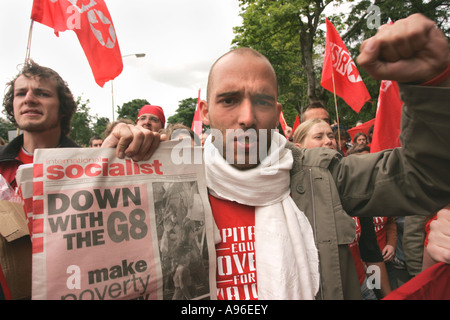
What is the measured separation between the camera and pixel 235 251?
1265 millimetres

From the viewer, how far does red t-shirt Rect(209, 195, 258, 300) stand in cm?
122

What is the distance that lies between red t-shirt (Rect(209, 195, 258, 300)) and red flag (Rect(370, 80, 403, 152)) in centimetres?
324

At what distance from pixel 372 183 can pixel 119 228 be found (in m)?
1.05

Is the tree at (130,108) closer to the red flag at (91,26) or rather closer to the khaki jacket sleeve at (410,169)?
the red flag at (91,26)

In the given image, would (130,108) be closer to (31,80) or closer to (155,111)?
(155,111)

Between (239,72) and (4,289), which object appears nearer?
(4,289)

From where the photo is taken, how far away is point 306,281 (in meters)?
1.24

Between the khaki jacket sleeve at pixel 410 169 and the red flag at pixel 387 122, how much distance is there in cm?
297

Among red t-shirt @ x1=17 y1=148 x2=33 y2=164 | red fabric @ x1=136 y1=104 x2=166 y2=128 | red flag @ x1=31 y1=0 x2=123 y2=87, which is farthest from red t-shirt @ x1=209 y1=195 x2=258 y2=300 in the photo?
red fabric @ x1=136 y1=104 x2=166 y2=128

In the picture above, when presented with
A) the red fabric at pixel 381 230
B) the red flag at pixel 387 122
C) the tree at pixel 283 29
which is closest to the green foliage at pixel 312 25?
the tree at pixel 283 29

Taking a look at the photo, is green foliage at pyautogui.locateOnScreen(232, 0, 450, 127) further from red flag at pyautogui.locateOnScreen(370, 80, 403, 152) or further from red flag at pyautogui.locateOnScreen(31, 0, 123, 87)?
red flag at pyautogui.locateOnScreen(31, 0, 123, 87)

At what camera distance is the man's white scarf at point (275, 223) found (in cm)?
121

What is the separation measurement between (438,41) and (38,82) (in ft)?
7.81

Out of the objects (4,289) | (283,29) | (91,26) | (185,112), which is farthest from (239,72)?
(185,112)
